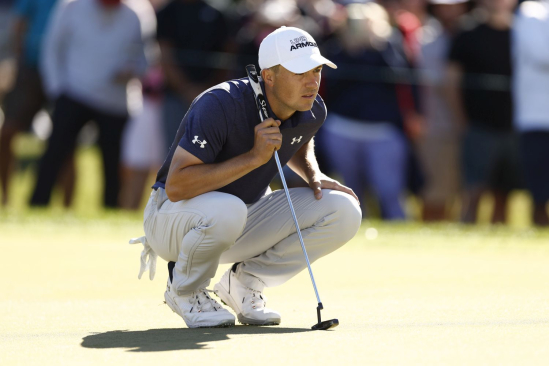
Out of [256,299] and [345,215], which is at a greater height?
[345,215]

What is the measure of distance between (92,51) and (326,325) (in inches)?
266

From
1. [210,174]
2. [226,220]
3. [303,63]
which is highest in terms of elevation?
[303,63]

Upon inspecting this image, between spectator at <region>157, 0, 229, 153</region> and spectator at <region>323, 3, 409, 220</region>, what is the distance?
1.32 m

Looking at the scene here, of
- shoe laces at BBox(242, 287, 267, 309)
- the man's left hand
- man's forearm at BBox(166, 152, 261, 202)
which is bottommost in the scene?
shoe laces at BBox(242, 287, 267, 309)

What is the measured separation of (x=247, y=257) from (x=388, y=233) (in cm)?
422

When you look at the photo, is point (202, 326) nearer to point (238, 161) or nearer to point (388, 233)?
point (238, 161)

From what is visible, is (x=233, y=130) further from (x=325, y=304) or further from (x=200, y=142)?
(x=325, y=304)

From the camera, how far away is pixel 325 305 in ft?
18.1

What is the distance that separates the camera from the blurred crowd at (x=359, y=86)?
1042 cm

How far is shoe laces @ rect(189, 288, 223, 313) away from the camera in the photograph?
4.98 metres

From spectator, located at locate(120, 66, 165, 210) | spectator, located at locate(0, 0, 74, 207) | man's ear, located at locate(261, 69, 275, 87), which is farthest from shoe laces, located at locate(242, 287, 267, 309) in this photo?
spectator, located at locate(120, 66, 165, 210)

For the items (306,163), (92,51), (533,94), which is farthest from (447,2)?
(306,163)

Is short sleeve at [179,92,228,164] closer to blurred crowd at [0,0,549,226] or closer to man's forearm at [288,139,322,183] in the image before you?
man's forearm at [288,139,322,183]

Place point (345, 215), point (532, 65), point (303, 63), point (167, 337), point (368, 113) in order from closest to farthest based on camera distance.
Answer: point (167, 337), point (303, 63), point (345, 215), point (532, 65), point (368, 113)
